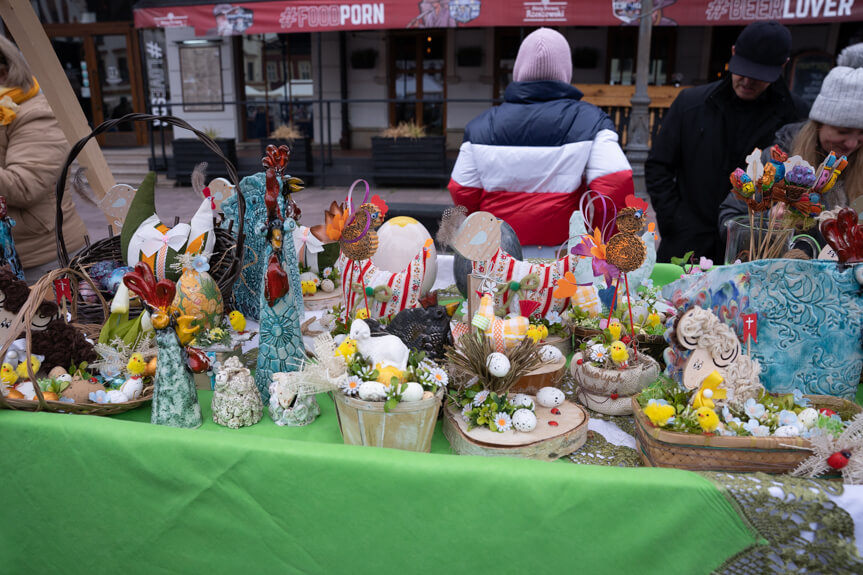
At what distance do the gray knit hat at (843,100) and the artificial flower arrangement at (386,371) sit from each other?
4.46 feet

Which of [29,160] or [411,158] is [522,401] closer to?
[29,160]

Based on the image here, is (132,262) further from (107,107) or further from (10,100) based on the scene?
(107,107)

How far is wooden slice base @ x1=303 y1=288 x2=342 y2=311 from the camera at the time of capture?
1.80 metres

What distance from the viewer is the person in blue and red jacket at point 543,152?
77.2 inches

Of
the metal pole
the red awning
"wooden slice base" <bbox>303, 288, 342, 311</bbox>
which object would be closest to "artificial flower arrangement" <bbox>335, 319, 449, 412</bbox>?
"wooden slice base" <bbox>303, 288, 342, 311</bbox>

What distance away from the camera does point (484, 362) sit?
114 cm

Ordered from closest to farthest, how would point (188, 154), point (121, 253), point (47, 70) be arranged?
point (121, 253) → point (47, 70) → point (188, 154)

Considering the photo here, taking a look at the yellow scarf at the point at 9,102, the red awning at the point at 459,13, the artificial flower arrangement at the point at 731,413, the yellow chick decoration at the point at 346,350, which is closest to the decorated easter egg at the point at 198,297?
the yellow chick decoration at the point at 346,350

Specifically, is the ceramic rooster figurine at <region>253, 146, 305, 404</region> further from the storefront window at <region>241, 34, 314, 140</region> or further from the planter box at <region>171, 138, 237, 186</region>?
the storefront window at <region>241, 34, 314, 140</region>

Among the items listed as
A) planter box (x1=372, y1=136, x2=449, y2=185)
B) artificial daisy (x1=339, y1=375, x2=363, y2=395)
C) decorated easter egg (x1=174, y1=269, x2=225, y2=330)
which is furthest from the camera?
planter box (x1=372, y1=136, x2=449, y2=185)

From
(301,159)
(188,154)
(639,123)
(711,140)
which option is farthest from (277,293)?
(188,154)

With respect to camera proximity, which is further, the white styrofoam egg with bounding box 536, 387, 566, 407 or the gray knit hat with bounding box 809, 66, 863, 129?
the gray knit hat with bounding box 809, 66, 863, 129

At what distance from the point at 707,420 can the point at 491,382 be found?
40 cm

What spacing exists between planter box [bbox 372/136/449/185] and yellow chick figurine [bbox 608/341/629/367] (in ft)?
21.1
